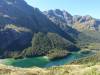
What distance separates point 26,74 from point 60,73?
10.4m

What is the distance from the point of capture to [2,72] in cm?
7981

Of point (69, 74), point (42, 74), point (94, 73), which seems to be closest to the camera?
point (94, 73)

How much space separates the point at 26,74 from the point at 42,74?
5188 millimetres

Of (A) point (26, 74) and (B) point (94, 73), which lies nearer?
(B) point (94, 73)

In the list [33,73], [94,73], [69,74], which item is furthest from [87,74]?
[33,73]

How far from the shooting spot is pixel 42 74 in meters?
76.6

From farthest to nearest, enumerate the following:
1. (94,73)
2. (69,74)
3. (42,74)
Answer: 1. (42,74)
2. (69,74)
3. (94,73)

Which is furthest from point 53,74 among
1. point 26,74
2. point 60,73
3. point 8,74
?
point 8,74

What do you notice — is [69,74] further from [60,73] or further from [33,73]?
[33,73]

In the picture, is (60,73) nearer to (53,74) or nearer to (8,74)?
(53,74)

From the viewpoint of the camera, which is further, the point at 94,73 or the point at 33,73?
the point at 33,73

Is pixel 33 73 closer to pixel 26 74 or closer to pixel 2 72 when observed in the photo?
pixel 26 74

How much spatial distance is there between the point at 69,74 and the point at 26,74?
13.3 m

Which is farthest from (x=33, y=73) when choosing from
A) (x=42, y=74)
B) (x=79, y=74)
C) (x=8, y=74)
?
(x=79, y=74)
